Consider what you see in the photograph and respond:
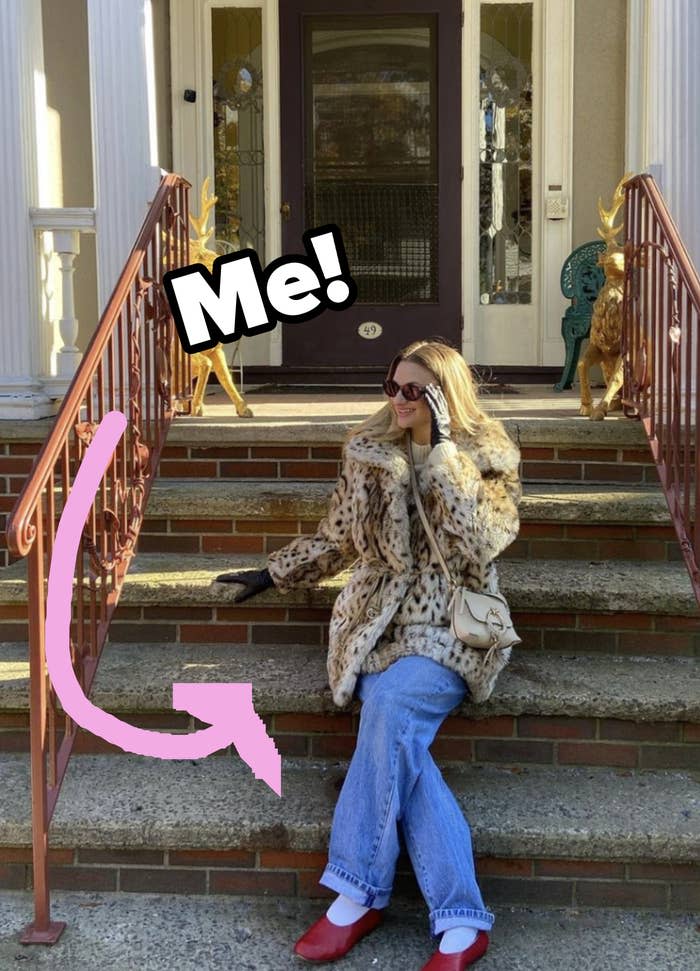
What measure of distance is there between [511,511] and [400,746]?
0.74 metres

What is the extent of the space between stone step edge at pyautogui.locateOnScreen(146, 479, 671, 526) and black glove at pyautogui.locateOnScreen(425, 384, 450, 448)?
38.8 inches

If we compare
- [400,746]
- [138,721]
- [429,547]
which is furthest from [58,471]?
[400,746]

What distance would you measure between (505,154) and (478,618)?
4.43 metres

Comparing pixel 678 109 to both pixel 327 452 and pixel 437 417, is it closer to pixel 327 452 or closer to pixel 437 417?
pixel 327 452

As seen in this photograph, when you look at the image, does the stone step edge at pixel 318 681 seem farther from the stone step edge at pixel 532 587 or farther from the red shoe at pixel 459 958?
the red shoe at pixel 459 958

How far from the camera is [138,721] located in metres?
3.32

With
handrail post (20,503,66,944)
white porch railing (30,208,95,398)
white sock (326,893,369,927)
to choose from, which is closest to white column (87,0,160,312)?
white porch railing (30,208,95,398)

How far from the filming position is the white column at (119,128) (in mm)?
4652

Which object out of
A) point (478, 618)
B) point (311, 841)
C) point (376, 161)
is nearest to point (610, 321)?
point (478, 618)

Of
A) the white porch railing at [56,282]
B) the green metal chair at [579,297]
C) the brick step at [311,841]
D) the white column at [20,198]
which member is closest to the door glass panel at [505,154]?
the green metal chair at [579,297]

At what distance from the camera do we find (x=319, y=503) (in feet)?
13.1

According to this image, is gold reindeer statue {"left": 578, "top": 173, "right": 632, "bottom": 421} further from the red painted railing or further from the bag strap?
the bag strap

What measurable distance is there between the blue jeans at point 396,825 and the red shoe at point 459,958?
41 mm

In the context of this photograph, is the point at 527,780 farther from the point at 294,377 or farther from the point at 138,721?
the point at 294,377
